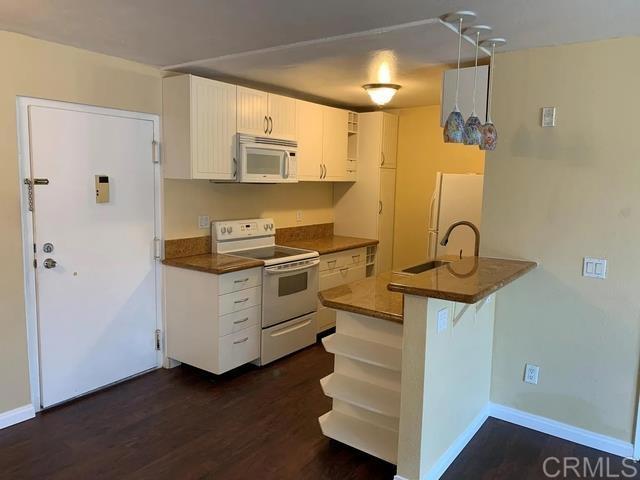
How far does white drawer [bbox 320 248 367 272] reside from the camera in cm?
450

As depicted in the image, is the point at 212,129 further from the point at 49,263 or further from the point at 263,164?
the point at 49,263

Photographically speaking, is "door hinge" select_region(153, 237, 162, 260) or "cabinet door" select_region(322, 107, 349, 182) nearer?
"door hinge" select_region(153, 237, 162, 260)

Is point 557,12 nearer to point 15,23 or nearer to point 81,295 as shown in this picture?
point 15,23

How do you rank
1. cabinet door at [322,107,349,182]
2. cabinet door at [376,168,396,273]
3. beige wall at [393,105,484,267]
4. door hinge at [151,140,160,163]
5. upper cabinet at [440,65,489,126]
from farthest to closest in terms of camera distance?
cabinet door at [376,168,396,273] < beige wall at [393,105,484,267] < cabinet door at [322,107,349,182] < door hinge at [151,140,160,163] < upper cabinet at [440,65,489,126]

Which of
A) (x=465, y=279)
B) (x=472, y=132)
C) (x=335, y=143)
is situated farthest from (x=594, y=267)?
(x=335, y=143)

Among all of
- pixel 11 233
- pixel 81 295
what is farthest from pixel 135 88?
pixel 81 295

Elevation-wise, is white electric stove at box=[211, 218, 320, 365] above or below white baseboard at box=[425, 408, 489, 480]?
above

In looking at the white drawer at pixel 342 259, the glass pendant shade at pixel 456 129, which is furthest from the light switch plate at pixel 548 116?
the white drawer at pixel 342 259

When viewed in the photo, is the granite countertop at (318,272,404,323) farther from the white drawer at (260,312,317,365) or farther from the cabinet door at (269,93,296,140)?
the cabinet door at (269,93,296,140)

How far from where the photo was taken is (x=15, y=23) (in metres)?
2.60

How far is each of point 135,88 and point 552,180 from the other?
289 cm

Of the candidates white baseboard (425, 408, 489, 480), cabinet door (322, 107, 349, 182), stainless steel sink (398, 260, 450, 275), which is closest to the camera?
white baseboard (425, 408, 489, 480)

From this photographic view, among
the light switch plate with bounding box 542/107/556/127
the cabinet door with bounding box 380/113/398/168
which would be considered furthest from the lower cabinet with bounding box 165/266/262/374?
the light switch plate with bounding box 542/107/556/127

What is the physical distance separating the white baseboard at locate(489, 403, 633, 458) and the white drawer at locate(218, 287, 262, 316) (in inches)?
73.7
